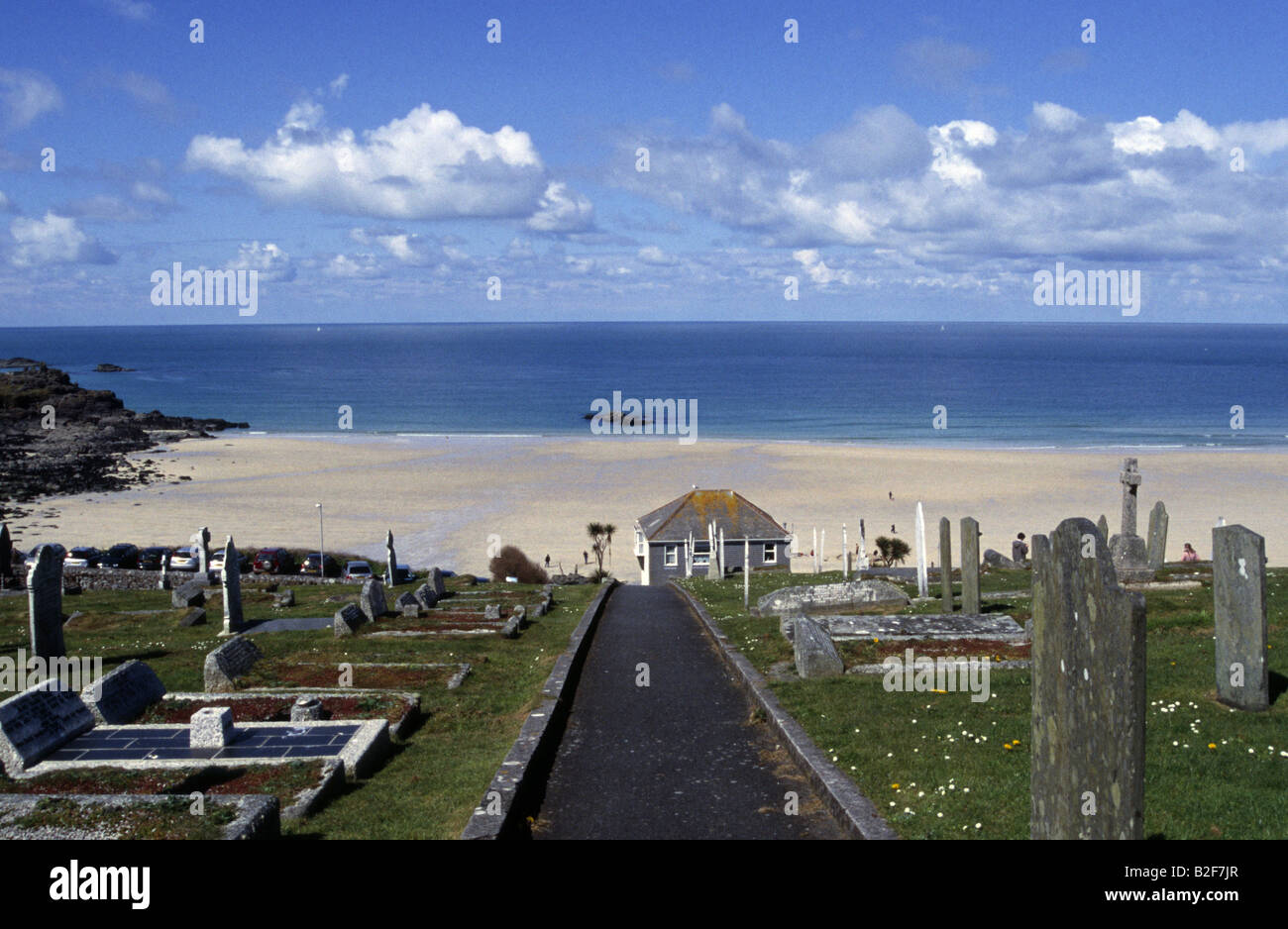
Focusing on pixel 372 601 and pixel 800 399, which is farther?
pixel 800 399

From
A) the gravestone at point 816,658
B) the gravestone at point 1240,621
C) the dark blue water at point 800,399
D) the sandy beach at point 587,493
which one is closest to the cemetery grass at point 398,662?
the gravestone at point 816,658

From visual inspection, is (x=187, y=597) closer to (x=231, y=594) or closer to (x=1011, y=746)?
(x=231, y=594)

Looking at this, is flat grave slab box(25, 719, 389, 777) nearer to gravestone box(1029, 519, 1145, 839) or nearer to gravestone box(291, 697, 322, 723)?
gravestone box(291, 697, 322, 723)

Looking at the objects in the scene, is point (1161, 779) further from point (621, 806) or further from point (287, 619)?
point (287, 619)

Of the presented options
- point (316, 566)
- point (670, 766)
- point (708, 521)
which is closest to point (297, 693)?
point (670, 766)

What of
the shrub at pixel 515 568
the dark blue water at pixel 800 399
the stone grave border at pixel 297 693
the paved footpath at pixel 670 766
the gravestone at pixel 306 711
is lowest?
the shrub at pixel 515 568

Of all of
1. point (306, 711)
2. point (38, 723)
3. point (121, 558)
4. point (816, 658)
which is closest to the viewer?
point (38, 723)

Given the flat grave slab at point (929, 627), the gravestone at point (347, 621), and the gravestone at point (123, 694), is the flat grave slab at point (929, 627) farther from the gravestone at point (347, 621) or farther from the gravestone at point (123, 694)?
the gravestone at point (123, 694)
